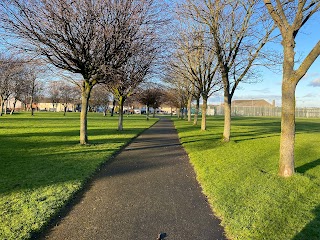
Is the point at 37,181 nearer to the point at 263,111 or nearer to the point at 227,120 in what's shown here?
the point at 227,120

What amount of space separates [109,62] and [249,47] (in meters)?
6.77

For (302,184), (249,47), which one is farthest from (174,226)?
(249,47)

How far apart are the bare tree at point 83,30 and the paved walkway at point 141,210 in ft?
18.3

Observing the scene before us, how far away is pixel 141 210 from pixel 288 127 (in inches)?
171

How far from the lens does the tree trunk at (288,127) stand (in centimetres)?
693

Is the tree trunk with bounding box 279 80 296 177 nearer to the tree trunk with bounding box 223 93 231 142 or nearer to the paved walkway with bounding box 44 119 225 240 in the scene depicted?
the paved walkway with bounding box 44 119 225 240

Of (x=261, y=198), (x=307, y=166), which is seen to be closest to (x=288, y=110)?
(x=261, y=198)

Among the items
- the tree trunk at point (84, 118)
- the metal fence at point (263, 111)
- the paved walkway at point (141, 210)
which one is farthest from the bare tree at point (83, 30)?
the metal fence at point (263, 111)

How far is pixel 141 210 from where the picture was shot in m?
4.70

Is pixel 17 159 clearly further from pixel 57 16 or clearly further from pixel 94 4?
pixel 94 4

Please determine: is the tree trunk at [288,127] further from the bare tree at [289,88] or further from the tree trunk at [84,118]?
the tree trunk at [84,118]

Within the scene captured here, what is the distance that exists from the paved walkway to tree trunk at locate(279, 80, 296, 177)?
232 centimetres

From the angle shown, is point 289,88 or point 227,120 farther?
point 227,120

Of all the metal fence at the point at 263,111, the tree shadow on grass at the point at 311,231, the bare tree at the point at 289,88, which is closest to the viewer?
the tree shadow on grass at the point at 311,231
